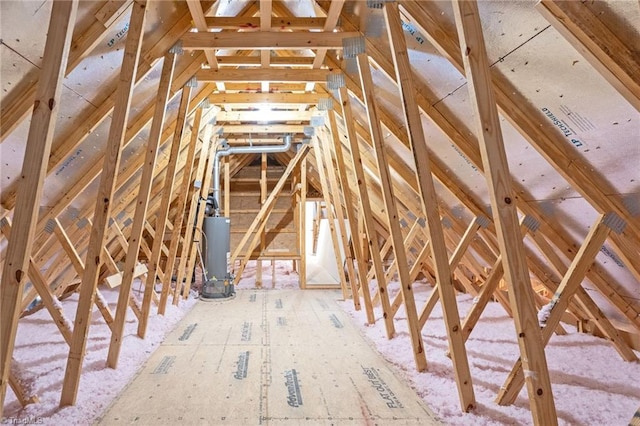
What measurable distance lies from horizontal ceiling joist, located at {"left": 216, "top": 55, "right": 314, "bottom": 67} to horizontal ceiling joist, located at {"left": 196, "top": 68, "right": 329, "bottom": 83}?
0.56 ft

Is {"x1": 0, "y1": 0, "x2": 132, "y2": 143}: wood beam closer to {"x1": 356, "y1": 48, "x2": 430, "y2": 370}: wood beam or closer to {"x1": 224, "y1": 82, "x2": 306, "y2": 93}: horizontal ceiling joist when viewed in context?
{"x1": 356, "y1": 48, "x2": 430, "y2": 370}: wood beam

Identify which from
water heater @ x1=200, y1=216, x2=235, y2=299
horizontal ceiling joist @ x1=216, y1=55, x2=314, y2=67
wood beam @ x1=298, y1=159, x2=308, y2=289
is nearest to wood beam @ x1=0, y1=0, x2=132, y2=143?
horizontal ceiling joist @ x1=216, y1=55, x2=314, y2=67

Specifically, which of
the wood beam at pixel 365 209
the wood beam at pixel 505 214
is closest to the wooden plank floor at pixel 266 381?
the wood beam at pixel 365 209

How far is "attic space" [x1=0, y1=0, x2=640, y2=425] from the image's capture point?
170 centimetres

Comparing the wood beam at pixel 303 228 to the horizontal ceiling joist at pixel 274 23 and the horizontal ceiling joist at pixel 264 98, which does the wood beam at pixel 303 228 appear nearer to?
the horizontal ceiling joist at pixel 264 98

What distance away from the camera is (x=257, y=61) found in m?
4.04

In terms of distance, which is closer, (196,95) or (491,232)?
(491,232)

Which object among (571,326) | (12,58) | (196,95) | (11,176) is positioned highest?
(196,95)

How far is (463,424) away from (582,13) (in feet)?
6.67

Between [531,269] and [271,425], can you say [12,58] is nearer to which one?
[271,425]

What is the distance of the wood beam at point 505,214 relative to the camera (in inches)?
64.8

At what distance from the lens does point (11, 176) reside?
257cm

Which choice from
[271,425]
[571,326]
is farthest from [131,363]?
[571,326]

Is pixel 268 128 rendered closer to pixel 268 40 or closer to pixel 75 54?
pixel 268 40
